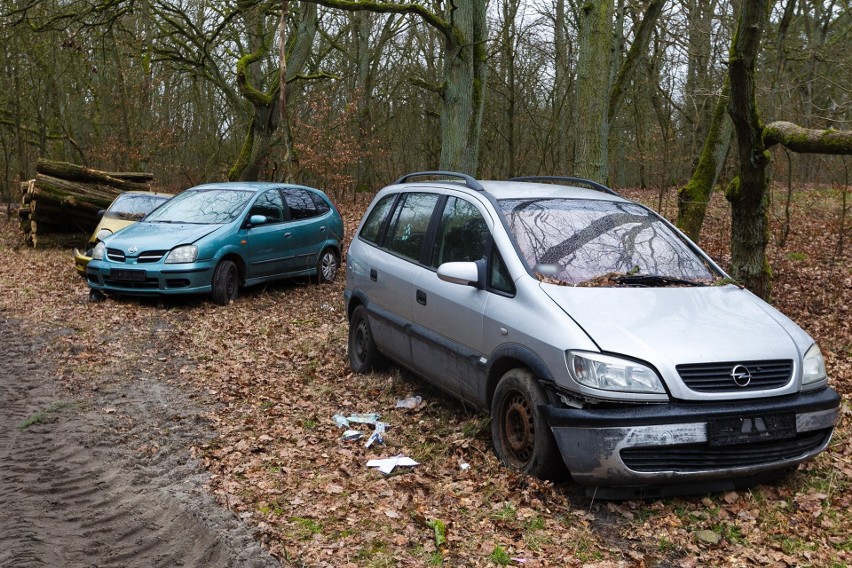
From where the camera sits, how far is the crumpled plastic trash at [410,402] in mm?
6762

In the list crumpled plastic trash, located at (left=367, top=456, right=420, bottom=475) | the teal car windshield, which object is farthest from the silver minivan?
the teal car windshield

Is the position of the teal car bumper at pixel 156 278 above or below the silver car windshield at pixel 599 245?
below

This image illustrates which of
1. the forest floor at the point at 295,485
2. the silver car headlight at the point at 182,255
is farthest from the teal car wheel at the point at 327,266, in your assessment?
the forest floor at the point at 295,485

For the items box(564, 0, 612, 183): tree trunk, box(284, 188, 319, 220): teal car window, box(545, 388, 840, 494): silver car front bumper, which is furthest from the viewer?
box(284, 188, 319, 220): teal car window

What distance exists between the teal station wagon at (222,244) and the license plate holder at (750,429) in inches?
331

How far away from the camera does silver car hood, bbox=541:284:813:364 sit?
4.48 m

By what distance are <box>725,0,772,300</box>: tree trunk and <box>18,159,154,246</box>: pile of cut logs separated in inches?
558

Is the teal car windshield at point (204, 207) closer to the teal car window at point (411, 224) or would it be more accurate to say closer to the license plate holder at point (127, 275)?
the license plate holder at point (127, 275)

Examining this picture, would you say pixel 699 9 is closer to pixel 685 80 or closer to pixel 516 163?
pixel 685 80

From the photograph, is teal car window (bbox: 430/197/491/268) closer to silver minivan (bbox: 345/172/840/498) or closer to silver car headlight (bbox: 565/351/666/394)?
silver minivan (bbox: 345/172/840/498)

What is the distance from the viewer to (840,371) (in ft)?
24.8

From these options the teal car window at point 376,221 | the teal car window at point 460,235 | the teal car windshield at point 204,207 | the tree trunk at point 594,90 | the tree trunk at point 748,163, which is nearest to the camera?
the teal car window at point 460,235

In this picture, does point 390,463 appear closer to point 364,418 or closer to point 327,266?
point 364,418

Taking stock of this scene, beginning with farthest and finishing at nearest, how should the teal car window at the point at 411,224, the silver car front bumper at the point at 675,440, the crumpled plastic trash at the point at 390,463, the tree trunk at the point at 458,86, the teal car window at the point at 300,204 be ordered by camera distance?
1. the tree trunk at the point at 458,86
2. the teal car window at the point at 300,204
3. the teal car window at the point at 411,224
4. the crumpled plastic trash at the point at 390,463
5. the silver car front bumper at the point at 675,440
